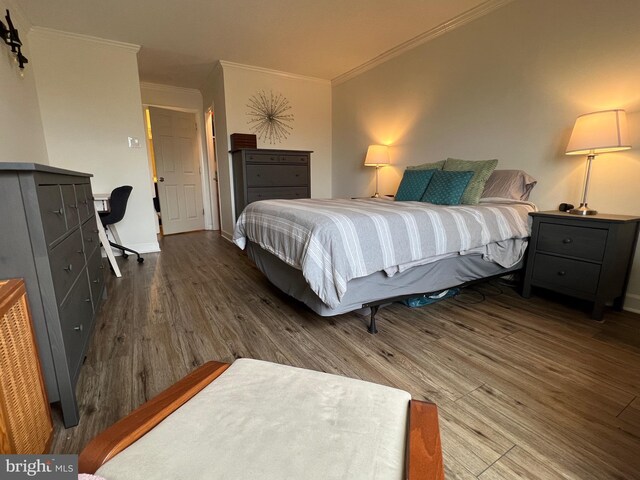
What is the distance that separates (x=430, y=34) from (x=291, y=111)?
212 centimetres

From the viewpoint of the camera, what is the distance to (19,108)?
2586 mm

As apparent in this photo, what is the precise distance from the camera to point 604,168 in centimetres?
212

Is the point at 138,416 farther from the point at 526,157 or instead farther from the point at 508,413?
the point at 526,157

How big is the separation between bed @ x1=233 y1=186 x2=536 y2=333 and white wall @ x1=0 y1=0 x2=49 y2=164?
6.66 ft

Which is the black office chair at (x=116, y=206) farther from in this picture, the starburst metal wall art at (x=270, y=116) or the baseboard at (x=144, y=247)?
the starburst metal wall art at (x=270, y=116)

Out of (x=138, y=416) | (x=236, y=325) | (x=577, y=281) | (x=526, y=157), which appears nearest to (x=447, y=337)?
(x=577, y=281)

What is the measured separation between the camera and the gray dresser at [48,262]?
919 millimetres

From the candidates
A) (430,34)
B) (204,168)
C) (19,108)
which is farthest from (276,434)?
(204,168)

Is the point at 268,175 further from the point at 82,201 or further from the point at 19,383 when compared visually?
the point at 19,383

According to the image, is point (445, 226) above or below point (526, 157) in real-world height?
below

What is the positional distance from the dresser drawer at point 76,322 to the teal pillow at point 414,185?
2.41 metres

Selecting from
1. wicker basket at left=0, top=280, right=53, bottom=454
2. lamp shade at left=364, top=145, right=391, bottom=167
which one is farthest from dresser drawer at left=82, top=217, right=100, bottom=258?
lamp shade at left=364, top=145, right=391, bottom=167

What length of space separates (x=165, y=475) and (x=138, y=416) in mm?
175

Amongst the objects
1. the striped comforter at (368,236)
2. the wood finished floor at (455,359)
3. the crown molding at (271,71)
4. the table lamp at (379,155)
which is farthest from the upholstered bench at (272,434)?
the crown molding at (271,71)
